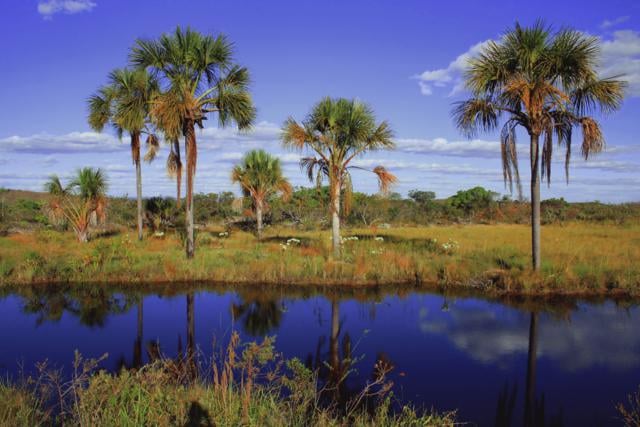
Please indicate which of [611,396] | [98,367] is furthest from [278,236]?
[611,396]

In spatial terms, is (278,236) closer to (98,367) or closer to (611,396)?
(98,367)

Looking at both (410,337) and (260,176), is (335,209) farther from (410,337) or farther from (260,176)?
(260,176)

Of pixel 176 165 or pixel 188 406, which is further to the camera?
pixel 176 165

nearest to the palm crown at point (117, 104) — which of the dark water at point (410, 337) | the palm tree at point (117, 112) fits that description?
the palm tree at point (117, 112)

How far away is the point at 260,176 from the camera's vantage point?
2695 centimetres

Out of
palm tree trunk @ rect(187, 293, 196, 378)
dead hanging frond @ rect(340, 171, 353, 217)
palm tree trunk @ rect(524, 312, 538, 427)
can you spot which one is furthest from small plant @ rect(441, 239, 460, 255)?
palm tree trunk @ rect(187, 293, 196, 378)

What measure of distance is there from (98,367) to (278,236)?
17980 millimetres

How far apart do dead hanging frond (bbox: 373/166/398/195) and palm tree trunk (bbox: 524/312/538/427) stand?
727cm

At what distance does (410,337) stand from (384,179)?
8.03 metres

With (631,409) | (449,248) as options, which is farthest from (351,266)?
(631,409)

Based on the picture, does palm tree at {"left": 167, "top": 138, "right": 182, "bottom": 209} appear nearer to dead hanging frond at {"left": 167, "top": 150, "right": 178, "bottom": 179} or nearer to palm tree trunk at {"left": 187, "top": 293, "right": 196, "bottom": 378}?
dead hanging frond at {"left": 167, "top": 150, "right": 178, "bottom": 179}

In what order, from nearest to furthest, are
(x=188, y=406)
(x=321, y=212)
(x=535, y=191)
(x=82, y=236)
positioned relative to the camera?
(x=188, y=406) < (x=535, y=191) < (x=82, y=236) < (x=321, y=212)

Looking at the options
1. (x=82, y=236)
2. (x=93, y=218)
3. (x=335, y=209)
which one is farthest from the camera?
(x=93, y=218)

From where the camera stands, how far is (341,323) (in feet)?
36.6
